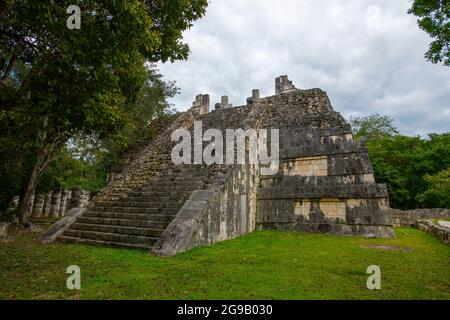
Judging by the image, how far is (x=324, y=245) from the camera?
27.9ft

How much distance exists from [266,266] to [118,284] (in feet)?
9.60

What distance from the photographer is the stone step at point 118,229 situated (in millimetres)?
7999

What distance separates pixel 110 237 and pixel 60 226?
245 centimetres

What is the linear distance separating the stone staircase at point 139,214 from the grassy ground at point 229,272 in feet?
2.16

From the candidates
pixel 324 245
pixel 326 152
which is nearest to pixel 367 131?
pixel 326 152

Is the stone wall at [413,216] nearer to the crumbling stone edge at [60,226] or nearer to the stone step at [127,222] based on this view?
the stone step at [127,222]

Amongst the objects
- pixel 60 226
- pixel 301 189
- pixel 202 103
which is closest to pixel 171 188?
pixel 60 226

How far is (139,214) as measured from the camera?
908 centimetres

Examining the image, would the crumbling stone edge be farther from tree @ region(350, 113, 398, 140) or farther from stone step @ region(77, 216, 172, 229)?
tree @ region(350, 113, 398, 140)

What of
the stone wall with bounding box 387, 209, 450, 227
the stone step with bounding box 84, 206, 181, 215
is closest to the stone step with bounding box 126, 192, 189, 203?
the stone step with bounding box 84, 206, 181, 215

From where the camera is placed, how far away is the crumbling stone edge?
8961mm

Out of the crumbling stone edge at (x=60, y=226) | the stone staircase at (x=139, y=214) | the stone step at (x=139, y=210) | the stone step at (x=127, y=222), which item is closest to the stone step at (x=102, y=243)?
the stone staircase at (x=139, y=214)

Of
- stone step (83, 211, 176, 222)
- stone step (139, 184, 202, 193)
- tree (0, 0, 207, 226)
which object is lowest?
stone step (83, 211, 176, 222)

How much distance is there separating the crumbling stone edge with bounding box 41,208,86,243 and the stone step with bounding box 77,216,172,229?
Result: 250 mm
